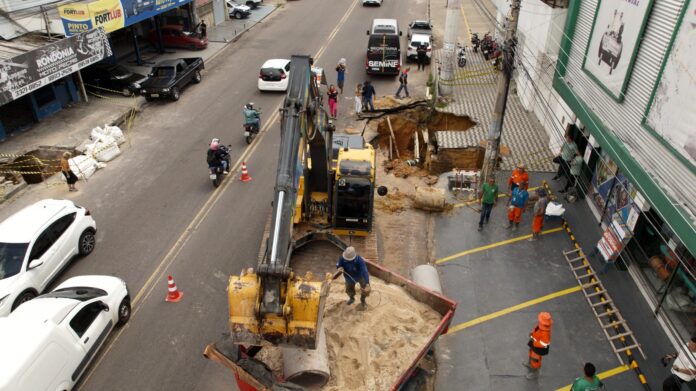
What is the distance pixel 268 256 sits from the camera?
7.40m

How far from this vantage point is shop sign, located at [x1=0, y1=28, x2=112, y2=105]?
60.3 ft

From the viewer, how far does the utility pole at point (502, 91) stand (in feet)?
44.2

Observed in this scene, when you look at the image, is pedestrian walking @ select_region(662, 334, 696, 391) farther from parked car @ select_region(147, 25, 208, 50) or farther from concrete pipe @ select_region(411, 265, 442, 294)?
parked car @ select_region(147, 25, 208, 50)

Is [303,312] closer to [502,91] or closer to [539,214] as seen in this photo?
[539,214]

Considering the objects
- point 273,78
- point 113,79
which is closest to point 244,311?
point 273,78

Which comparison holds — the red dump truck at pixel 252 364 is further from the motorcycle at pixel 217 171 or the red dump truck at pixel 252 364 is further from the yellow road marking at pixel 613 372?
the motorcycle at pixel 217 171

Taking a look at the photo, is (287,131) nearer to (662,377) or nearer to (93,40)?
(662,377)

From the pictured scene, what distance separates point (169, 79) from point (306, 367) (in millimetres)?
20215

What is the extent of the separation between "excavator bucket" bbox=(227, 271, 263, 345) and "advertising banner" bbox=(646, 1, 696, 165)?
28.2 feet

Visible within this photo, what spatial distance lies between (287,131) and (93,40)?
1813 cm

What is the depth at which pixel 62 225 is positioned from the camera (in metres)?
13.2

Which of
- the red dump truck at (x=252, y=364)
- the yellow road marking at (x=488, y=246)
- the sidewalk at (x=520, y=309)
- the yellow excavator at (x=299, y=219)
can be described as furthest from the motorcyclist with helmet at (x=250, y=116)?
the red dump truck at (x=252, y=364)

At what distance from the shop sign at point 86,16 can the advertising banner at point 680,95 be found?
879 inches

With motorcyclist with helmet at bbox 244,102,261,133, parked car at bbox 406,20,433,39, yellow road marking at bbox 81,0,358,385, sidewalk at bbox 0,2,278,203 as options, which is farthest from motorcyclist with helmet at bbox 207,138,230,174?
parked car at bbox 406,20,433,39
